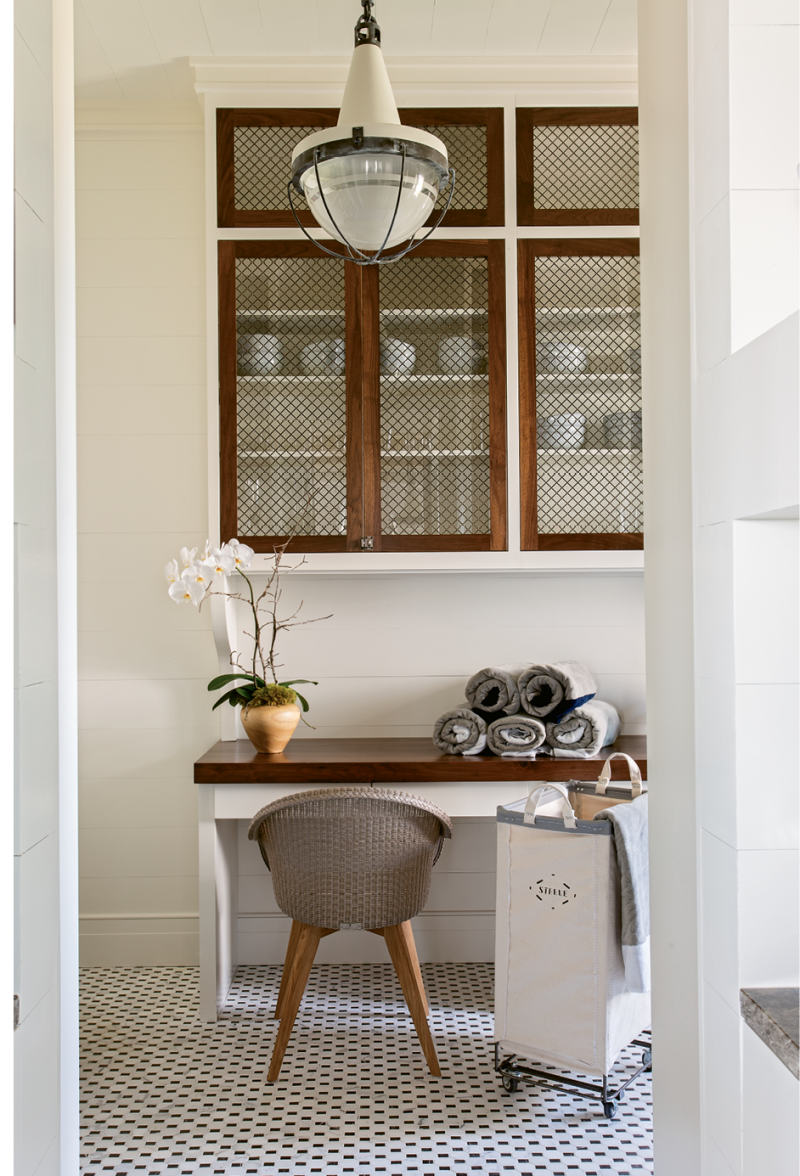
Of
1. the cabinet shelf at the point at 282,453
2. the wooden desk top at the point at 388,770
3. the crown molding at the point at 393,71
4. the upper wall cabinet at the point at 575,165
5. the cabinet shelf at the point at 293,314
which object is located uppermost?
the crown molding at the point at 393,71

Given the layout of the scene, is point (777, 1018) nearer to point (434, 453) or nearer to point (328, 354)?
point (434, 453)

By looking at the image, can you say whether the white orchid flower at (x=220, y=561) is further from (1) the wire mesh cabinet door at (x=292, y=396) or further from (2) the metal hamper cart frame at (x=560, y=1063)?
(2) the metal hamper cart frame at (x=560, y=1063)

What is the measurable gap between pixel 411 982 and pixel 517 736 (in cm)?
77

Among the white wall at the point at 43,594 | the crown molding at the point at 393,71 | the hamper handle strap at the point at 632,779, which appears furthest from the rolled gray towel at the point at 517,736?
the crown molding at the point at 393,71

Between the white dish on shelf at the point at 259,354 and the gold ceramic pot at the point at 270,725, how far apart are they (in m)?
1.04

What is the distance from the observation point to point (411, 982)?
248 centimetres

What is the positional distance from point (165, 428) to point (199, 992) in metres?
1.84

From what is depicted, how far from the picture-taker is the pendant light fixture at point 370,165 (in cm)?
177

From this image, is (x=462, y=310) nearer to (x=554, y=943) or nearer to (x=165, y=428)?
(x=165, y=428)

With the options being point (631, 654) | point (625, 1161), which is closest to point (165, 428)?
point (631, 654)

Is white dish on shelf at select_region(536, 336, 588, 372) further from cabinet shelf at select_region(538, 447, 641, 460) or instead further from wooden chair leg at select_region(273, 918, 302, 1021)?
wooden chair leg at select_region(273, 918, 302, 1021)

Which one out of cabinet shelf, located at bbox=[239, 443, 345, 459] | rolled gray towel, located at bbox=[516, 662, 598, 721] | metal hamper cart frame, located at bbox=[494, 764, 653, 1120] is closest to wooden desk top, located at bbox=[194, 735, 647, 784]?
rolled gray towel, located at bbox=[516, 662, 598, 721]

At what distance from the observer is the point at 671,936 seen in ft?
4.55

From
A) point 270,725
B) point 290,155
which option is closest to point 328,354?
point 290,155
